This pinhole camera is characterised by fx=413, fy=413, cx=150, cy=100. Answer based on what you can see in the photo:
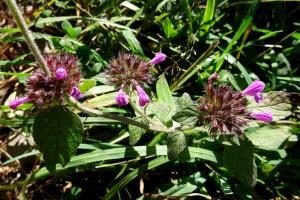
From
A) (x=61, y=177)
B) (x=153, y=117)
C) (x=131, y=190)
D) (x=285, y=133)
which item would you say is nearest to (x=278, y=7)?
(x=285, y=133)

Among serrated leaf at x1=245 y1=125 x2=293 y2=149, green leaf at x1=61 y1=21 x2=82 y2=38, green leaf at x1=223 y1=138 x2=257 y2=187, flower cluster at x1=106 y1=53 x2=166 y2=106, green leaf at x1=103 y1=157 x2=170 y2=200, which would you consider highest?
green leaf at x1=61 y1=21 x2=82 y2=38

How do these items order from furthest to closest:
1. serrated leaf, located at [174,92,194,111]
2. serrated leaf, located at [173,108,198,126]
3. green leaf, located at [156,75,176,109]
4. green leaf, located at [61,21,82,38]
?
green leaf, located at [61,21,82,38], green leaf, located at [156,75,176,109], serrated leaf, located at [174,92,194,111], serrated leaf, located at [173,108,198,126]

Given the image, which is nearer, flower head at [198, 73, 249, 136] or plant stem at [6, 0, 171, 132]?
plant stem at [6, 0, 171, 132]

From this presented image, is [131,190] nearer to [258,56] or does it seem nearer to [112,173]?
[112,173]

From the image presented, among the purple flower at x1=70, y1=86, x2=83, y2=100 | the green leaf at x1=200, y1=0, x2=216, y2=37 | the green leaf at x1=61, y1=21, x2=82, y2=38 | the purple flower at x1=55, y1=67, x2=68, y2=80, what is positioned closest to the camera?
the purple flower at x1=55, y1=67, x2=68, y2=80

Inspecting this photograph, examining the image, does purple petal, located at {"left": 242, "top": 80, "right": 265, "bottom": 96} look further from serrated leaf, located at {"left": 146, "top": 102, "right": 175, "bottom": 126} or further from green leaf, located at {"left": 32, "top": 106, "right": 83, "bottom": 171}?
green leaf, located at {"left": 32, "top": 106, "right": 83, "bottom": 171}

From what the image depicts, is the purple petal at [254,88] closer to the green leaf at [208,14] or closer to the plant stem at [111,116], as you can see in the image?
the plant stem at [111,116]

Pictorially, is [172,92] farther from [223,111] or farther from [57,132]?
[57,132]

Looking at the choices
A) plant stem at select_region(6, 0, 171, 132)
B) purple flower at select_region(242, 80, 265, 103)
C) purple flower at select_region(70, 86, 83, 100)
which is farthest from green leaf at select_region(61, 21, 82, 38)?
purple flower at select_region(242, 80, 265, 103)
